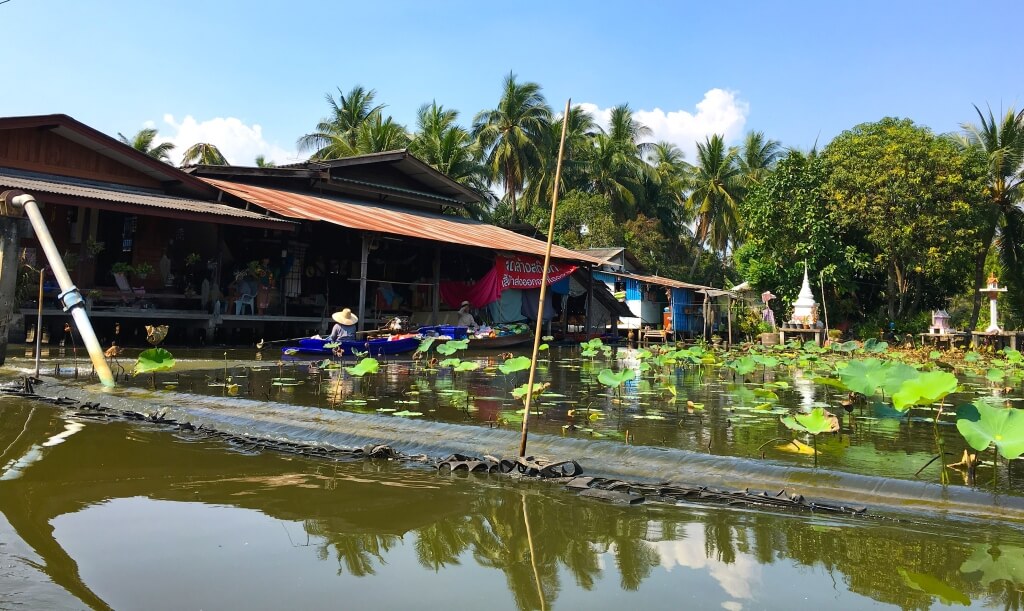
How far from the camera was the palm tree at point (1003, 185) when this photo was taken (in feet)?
77.4

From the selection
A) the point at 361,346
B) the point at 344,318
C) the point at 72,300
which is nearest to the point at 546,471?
the point at 72,300

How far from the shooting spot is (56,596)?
7.61 feet

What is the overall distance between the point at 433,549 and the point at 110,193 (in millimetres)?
12768

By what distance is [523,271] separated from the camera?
18.0 m

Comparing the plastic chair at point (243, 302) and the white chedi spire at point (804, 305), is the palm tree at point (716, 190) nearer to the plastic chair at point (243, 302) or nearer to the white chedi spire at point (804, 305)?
the white chedi spire at point (804, 305)

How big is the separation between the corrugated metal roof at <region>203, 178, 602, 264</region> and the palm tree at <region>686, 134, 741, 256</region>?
56.2 ft

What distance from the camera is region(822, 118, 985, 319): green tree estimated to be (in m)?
21.4

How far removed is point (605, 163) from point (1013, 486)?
31.9 metres

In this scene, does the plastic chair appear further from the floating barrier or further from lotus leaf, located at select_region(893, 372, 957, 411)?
lotus leaf, located at select_region(893, 372, 957, 411)

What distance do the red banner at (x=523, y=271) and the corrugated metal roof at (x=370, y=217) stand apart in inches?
12.1

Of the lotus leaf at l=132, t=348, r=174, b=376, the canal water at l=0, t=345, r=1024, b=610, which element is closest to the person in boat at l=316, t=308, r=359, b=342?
the lotus leaf at l=132, t=348, r=174, b=376

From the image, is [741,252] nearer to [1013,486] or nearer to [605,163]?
[605,163]

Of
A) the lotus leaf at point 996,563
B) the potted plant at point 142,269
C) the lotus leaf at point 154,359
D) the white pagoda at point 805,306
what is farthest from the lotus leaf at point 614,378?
the white pagoda at point 805,306

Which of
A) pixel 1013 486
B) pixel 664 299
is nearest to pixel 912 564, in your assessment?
pixel 1013 486
